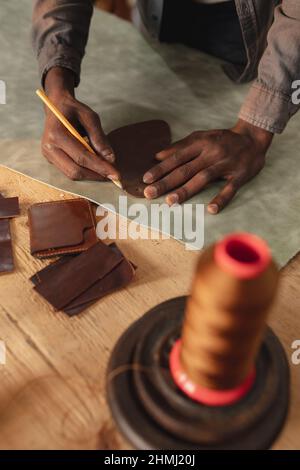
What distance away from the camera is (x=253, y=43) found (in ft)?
5.21

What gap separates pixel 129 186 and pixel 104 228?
0.55ft

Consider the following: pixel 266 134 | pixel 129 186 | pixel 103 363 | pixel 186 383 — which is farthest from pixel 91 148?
pixel 186 383

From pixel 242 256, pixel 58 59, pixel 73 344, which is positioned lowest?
pixel 73 344

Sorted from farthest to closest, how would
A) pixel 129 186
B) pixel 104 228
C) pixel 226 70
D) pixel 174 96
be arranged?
pixel 226 70 → pixel 174 96 → pixel 129 186 → pixel 104 228

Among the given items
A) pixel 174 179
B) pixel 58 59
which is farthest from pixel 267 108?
pixel 58 59

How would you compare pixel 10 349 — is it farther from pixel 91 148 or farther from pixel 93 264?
pixel 91 148

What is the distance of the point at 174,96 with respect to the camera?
1627 mm

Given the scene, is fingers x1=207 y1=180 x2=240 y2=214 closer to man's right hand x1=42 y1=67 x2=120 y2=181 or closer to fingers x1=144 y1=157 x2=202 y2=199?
fingers x1=144 y1=157 x2=202 y2=199

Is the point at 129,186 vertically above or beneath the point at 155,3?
beneath

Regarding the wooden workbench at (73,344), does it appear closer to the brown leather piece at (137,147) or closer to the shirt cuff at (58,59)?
the brown leather piece at (137,147)

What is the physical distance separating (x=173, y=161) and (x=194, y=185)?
9 centimetres

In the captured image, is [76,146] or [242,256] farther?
[76,146]

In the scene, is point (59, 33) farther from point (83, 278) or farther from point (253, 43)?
point (83, 278)

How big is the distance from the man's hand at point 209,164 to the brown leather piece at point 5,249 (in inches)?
14.0
